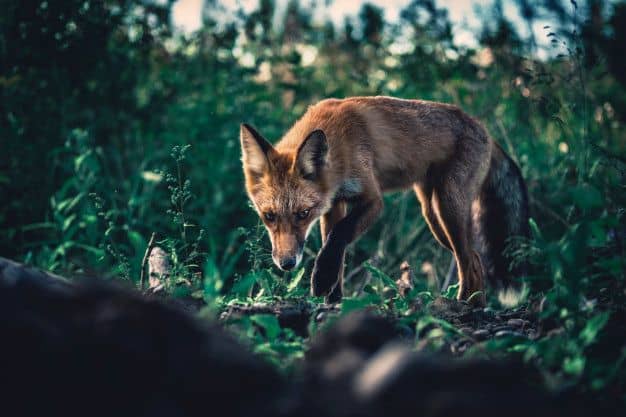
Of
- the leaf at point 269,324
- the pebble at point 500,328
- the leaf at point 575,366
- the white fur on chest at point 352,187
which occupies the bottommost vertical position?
the pebble at point 500,328

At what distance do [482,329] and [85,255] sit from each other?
324 centimetres

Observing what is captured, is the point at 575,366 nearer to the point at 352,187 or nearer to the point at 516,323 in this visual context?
the point at 516,323

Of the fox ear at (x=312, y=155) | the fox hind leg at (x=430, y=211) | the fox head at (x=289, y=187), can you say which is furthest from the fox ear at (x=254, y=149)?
the fox hind leg at (x=430, y=211)

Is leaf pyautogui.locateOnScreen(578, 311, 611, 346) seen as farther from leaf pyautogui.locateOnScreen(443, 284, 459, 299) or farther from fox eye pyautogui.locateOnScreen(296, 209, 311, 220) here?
fox eye pyautogui.locateOnScreen(296, 209, 311, 220)

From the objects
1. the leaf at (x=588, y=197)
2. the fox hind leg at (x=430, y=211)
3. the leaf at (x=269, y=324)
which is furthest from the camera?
the fox hind leg at (x=430, y=211)

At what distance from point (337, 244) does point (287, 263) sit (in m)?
0.34

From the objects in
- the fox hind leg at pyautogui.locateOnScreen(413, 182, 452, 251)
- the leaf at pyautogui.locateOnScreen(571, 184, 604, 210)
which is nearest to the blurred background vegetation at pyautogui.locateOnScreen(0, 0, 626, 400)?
the fox hind leg at pyautogui.locateOnScreen(413, 182, 452, 251)

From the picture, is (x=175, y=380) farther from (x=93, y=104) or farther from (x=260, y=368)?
(x=93, y=104)

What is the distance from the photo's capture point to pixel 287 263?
146 inches

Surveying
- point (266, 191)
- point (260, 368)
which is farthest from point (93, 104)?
point (260, 368)

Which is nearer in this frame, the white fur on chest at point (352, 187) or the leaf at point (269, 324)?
the leaf at point (269, 324)

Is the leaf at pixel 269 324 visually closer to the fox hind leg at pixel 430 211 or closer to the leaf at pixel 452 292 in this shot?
the leaf at pixel 452 292

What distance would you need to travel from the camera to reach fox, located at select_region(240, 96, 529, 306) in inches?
155

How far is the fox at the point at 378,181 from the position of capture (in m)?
3.94
